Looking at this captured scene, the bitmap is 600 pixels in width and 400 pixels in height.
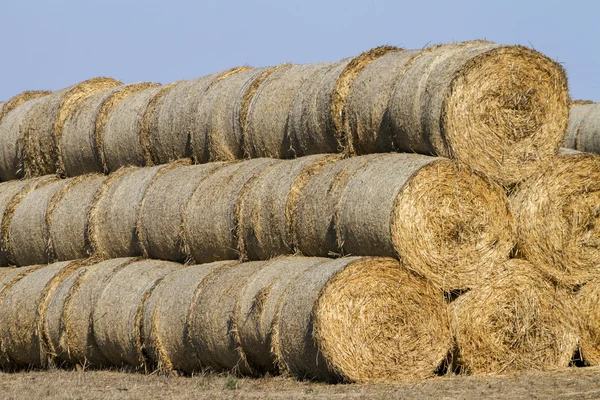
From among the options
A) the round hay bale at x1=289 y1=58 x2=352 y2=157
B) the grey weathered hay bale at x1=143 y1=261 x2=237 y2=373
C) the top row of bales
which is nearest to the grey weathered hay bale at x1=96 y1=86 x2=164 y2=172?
the top row of bales

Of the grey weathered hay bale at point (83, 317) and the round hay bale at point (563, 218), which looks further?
the grey weathered hay bale at point (83, 317)

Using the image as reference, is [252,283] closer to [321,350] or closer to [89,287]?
[321,350]

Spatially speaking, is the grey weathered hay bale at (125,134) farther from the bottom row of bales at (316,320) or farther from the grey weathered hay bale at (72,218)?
the bottom row of bales at (316,320)

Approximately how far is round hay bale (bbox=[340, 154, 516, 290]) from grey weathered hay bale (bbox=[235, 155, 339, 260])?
0.82 metres

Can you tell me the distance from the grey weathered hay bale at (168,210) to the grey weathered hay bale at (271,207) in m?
0.88

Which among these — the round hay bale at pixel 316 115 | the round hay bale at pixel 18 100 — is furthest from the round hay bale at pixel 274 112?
the round hay bale at pixel 18 100

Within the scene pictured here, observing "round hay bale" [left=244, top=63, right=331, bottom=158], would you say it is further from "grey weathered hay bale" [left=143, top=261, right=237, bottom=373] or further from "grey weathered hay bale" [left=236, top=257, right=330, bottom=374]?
"grey weathered hay bale" [left=236, top=257, right=330, bottom=374]

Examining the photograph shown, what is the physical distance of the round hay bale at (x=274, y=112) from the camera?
35.3 feet

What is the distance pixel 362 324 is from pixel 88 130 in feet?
18.2

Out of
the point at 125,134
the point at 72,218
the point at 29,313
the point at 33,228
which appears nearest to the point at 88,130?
the point at 125,134

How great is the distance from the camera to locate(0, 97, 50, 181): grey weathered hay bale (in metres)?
Result: 13.8

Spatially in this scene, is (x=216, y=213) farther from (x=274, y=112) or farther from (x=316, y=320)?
(x=316, y=320)

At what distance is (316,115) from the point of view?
33.5 feet

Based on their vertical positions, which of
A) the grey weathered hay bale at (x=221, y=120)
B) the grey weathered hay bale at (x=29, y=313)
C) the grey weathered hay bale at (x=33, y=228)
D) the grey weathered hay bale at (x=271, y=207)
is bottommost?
the grey weathered hay bale at (x=29, y=313)
